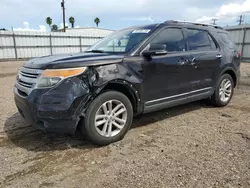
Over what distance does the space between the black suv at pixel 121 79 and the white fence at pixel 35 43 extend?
62.7 feet

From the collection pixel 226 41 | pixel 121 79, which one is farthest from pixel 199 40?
pixel 121 79

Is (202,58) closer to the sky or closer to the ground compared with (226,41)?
closer to the ground

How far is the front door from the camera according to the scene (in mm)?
3760

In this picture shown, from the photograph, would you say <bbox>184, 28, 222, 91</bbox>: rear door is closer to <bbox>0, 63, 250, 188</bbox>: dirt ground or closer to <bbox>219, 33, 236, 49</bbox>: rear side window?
<bbox>219, 33, 236, 49</bbox>: rear side window

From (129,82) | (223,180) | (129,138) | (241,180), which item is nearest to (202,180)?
(223,180)

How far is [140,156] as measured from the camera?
3.06 meters

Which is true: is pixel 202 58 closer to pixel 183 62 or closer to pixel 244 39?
pixel 183 62

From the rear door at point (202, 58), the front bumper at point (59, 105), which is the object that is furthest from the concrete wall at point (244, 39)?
the front bumper at point (59, 105)

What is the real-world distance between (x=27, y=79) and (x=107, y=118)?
4.13 feet

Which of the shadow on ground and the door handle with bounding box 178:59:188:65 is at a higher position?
the door handle with bounding box 178:59:188:65

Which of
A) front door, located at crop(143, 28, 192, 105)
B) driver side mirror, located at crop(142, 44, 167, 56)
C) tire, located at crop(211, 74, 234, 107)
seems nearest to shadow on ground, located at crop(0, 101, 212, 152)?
front door, located at crop(143, 28, 192, 105)

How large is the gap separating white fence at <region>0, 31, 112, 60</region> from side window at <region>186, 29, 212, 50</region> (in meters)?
20.0

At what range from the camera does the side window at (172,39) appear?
3.97 meters

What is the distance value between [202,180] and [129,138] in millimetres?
1405
